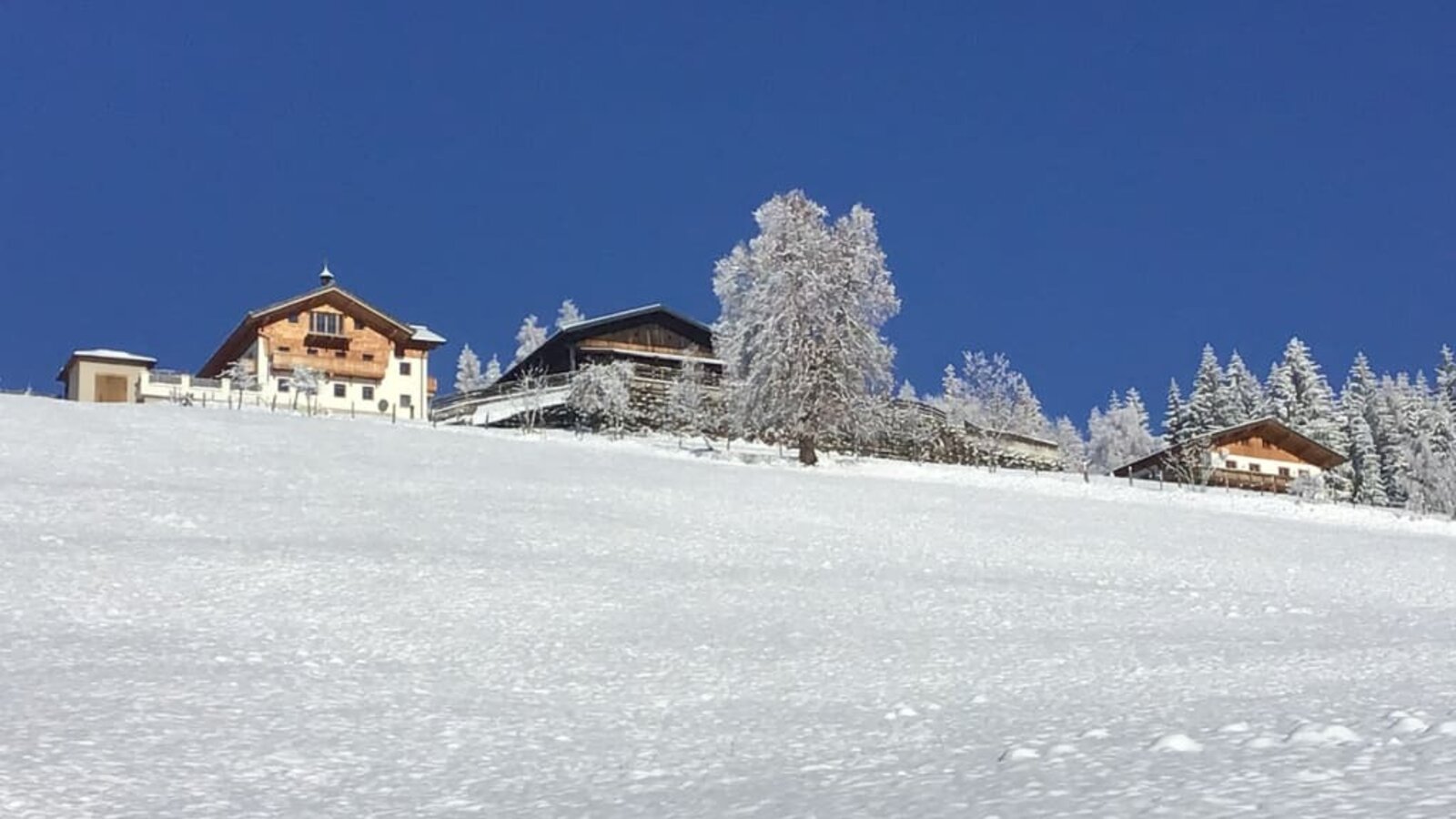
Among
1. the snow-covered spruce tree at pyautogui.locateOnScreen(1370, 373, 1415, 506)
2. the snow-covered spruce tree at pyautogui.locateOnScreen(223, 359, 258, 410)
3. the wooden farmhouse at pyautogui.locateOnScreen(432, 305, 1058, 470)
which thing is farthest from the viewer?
the snow-covered spruce tree at pyautogui.locateOnScreen(1370, 373, 1415, 506)

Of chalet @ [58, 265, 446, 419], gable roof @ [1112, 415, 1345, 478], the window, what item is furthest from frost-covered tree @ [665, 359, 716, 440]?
gable roof @ [1112, 415, 1345, 478]

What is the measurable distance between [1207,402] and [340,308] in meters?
67.8

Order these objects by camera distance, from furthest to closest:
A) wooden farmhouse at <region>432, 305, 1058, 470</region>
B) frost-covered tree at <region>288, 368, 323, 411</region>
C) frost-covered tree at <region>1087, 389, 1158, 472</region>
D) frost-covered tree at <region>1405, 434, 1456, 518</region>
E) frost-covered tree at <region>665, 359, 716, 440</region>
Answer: frost-covered tree at <region>1087, 389, 1158, 472</region>
frost-covered tree at <region>1405, 434, 1456, 518</region>
frost-covered tree at <region>288, 368, 323, 411</region>
wooden farmhouse at <region>432, 305, 1058, 470</region>
frost-covered tree at <region>665, 359, 716, 440</region>

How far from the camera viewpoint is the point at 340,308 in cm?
8325

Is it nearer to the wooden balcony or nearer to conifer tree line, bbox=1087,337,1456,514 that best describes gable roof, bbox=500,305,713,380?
the wooden balcony

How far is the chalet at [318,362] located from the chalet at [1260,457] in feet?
160

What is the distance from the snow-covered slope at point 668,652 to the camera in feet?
35.0

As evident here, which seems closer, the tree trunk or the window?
the tree trunk

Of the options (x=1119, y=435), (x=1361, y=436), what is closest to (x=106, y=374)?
(x=1361, y=436)

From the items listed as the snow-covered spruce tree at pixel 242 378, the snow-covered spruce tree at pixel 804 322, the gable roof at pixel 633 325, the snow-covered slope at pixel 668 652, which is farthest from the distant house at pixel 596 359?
the snow-covered slope at pixel 668 652

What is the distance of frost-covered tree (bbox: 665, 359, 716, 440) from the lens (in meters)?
71.5

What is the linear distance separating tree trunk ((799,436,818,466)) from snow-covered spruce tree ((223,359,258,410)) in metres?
37.2

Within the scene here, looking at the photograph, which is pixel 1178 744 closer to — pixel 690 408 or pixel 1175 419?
pixel 690 408

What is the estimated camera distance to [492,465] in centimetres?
4453
